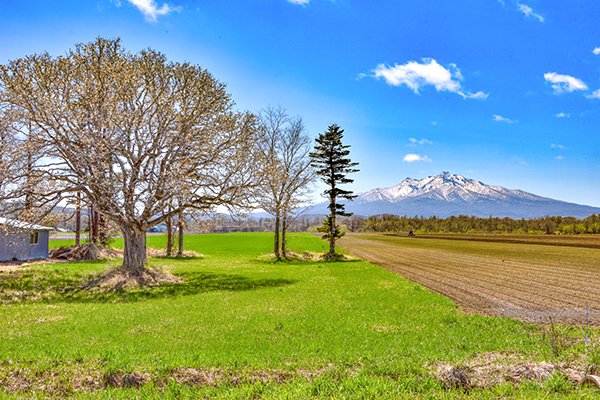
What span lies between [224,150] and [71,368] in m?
19.8

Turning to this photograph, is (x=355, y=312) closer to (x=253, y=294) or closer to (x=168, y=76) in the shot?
(x=253, y=294)

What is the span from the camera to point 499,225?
6009 inches

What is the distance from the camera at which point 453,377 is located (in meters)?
Answer: 8.11

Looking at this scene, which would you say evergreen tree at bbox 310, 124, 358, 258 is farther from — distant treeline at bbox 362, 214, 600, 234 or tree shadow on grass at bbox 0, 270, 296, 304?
distant treeline at bbox 362, 214, 600, 234

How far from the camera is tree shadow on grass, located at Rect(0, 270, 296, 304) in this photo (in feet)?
68.5

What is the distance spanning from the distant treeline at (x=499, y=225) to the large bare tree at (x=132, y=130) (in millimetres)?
126124

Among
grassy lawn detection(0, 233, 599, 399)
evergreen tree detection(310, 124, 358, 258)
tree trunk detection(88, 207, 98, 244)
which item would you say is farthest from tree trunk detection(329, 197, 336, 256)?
tree trunk detection(88, 207, 98, 244)

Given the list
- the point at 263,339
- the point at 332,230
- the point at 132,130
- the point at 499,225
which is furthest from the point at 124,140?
the point at 499,225

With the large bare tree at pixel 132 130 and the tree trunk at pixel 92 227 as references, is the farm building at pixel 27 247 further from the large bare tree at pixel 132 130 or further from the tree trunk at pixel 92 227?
the large bare tree at pixel 132 130

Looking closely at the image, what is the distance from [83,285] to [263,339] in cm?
1684

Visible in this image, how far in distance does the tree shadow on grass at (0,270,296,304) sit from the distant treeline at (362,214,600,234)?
408 ft

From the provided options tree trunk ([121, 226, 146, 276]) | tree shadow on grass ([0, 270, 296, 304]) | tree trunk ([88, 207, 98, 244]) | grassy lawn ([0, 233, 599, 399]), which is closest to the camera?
grassy lawn ([0, 233, 599, 399])

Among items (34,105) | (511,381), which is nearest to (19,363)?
(511,381)

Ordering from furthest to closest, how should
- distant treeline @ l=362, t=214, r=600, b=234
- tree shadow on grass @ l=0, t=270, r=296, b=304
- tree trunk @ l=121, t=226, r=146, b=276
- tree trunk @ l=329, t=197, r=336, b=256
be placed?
distant treeline @ l=362, t=214, r=600, b=234 → tree trunk @ l=329, t=197, r=336, b=256 → tree trunk @ l=121, t=226, r=146, b=276 → tree shadow on grass @ l=0, t=270, r=296, b=304
